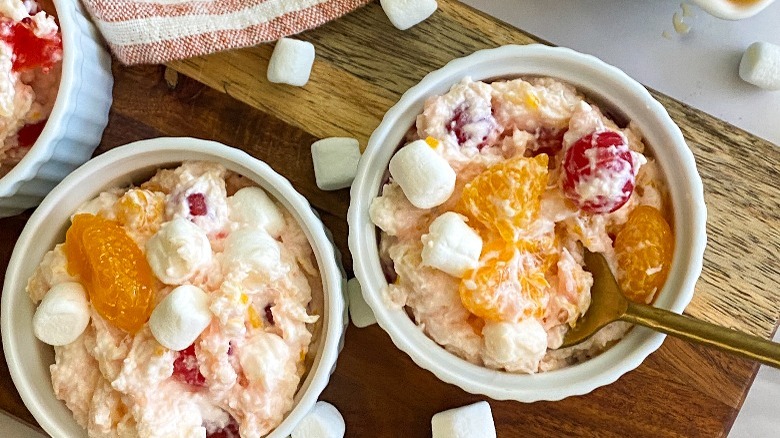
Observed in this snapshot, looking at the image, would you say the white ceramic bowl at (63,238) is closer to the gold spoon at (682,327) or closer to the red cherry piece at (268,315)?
the red cherry piece at (268,315)

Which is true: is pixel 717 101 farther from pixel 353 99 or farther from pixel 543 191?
pixel 353 99

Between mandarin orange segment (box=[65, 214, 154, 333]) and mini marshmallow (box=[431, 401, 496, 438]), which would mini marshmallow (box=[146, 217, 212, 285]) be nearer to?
mandarin orange segment (box=[65, 214, 154, 333])

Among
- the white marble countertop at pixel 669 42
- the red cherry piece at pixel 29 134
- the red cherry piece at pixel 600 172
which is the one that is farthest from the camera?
the white marble countertop at pixel 669 42

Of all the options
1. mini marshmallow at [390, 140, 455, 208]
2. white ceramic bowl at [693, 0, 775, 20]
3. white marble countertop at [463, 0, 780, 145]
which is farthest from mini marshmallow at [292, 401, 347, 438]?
white ceramic bowl at [693, 0, 775, 20]

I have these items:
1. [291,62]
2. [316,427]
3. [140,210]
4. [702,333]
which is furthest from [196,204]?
[702,333]

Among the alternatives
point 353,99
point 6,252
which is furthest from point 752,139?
point 6,252

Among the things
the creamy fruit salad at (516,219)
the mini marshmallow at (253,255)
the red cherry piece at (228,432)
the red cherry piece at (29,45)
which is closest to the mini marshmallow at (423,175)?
the creamy fruit salad at (516,219)
